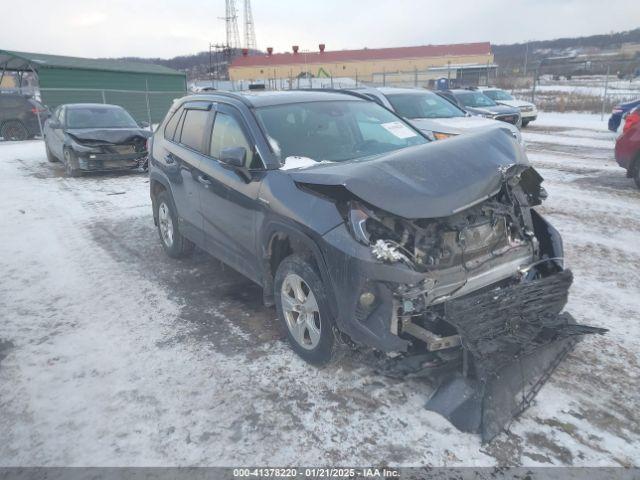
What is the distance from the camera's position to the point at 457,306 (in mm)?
2889

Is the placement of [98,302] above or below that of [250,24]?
below

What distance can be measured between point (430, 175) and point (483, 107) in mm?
14216

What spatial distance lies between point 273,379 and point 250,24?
3672 inches

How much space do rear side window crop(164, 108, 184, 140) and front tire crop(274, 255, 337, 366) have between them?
2.74m

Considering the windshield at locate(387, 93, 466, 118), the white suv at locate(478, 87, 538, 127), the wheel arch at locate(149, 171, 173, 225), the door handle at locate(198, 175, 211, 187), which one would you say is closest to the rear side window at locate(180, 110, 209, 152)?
the door handle at locate(198, 175, 211, 187)

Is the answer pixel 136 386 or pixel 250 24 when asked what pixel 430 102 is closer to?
pixel 136 386

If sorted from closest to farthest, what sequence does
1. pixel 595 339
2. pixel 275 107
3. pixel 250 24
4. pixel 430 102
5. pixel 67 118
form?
1. pixel 595 339
2. pixel 275 107
3. pixel 430 102
4. pixel 67 118
5. pixel 250 24

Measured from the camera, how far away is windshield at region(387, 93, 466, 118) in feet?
33.6

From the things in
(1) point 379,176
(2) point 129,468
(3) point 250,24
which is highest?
(3) point 250,24

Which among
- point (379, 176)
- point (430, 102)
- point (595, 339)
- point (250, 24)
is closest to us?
point (379, 176)

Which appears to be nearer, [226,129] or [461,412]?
[461,412]

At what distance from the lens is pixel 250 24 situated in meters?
87.4

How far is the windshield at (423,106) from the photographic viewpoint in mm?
10234

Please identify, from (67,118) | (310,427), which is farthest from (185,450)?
(67,118)
